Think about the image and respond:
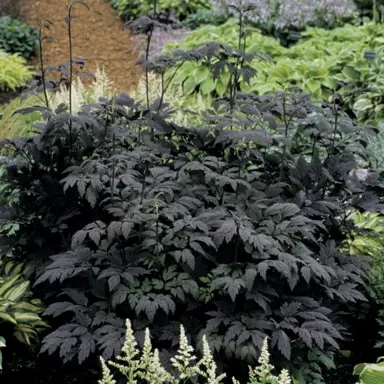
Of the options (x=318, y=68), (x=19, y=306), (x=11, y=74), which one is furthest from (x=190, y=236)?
(x=11, y=74)

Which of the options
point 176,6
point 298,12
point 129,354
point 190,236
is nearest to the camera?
point 129,354

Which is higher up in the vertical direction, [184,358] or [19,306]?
[184,358]

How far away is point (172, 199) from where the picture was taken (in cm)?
374

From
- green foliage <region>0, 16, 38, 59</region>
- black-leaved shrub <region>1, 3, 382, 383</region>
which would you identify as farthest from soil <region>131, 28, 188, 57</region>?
black-leaved shrub <region>1, 3, 382, 383</region>

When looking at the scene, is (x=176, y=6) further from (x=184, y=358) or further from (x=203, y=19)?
(x=184, y=358)

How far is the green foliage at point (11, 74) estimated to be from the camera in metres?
9.94

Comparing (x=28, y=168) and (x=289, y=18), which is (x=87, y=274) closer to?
(x=28, y=168)

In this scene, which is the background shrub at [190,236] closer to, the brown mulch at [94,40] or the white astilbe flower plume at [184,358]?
the white astilbe flower plume at [184,358]

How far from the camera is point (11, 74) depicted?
10.1 m

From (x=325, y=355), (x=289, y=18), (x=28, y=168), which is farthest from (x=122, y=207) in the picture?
(x=289, y=18)

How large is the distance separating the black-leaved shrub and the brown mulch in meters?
6.74

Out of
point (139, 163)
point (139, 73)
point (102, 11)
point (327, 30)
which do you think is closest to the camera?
point (139, 163)

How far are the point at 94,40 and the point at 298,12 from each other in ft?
14.3

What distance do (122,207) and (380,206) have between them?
1.54m
